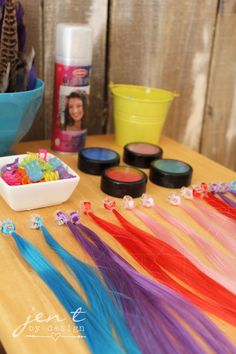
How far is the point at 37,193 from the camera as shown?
1.87ft

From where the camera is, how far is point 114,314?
1.33ft

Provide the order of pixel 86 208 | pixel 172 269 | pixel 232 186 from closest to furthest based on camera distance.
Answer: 1. pixel 172 269
2. pixel 86 208
3. pixel 232 186

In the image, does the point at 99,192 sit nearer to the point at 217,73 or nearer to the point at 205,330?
the point at 205,330

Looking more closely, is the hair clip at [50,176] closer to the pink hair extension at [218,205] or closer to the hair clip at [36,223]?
the hair clip at [36,223]

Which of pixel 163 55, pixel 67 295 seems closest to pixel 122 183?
pixel 67 295

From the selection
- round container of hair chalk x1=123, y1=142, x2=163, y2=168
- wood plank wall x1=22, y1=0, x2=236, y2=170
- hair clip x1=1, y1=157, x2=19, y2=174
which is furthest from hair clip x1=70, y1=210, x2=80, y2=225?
wood plank wall x1=22, y1=0, x2=236, y2=170

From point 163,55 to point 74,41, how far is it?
0.98 ft

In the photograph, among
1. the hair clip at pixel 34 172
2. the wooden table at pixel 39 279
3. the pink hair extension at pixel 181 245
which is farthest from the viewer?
the hair clip at pixel 34 172

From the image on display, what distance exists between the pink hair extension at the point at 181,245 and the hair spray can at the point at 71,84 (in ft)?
0.66

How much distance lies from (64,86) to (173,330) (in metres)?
0.47

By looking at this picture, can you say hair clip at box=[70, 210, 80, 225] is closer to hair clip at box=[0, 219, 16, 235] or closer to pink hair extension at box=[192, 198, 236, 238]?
hair clip at box=[0, 219, 16, 235]

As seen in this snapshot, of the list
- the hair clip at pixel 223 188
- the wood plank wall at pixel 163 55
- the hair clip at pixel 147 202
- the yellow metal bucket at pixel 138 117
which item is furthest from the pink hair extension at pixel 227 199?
the wood plank wall at pixel 163 55

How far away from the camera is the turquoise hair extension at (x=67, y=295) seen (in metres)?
0.37

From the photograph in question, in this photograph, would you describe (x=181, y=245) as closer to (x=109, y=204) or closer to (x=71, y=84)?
(x=109, y=204)
